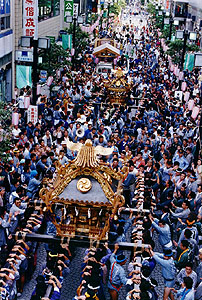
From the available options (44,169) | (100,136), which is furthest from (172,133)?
(44,169)

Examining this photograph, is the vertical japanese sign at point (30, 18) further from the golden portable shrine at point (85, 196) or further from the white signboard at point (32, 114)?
the golden portable shrine at point (85, 196)

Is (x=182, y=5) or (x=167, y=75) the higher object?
(x=182, y=5)

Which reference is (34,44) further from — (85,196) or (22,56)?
(85,196)

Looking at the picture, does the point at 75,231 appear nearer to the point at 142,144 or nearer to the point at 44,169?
the point at 44,169

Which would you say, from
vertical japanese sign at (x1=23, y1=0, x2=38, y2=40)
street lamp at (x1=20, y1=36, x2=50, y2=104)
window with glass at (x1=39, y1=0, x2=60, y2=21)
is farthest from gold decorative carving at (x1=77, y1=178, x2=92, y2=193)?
window with glass at (x1=39, y1=0, x2=60, y2=21)

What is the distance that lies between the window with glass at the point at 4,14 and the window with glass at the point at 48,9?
981 cm

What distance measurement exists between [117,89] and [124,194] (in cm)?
911

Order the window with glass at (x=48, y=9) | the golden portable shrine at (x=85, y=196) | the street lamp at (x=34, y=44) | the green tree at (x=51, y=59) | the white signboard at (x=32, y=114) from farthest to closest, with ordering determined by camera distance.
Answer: the window with glass at (x=48, y=9), the green tree at (x=51, y=59), the street lamp at (x=34, y=44), the white signboard at (x=32, y=114), the golden portable shrine at (x=85, y=196)

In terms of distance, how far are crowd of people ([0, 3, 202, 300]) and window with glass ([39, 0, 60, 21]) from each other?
11.5 meters

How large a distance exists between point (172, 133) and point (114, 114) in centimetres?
313

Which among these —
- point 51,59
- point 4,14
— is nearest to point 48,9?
point 51,59

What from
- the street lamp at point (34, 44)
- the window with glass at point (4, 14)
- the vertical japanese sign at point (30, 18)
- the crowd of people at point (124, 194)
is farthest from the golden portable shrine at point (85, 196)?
the vertical japanese sign at point (30, 18)

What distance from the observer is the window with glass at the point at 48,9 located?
3500 centimetres

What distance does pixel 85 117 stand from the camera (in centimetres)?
1986
